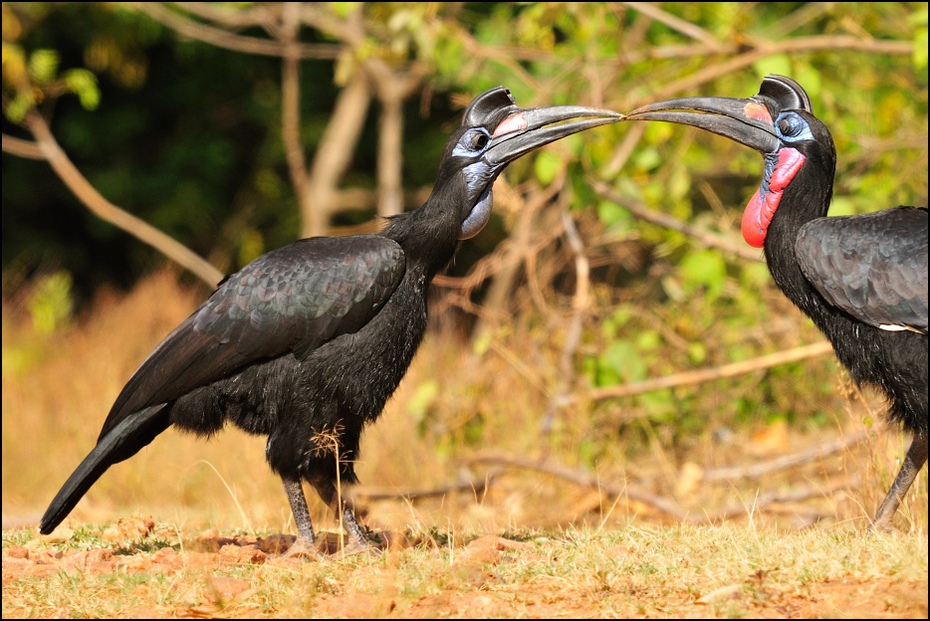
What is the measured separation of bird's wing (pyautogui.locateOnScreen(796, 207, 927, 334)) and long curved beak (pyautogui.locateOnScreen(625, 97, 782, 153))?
0.50m

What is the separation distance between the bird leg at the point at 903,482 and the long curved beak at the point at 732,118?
1331 millimetres

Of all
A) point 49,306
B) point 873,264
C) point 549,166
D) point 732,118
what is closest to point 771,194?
point 732,118

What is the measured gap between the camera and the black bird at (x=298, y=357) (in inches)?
183

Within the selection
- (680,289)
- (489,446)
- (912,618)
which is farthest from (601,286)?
(912,618)

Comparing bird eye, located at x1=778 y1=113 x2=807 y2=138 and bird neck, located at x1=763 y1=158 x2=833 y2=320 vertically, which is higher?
bird eye, located at x1=778 y1=113 x2=807 y2=138

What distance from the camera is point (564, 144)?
7.19 metres

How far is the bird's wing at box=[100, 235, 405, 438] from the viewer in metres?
4.65

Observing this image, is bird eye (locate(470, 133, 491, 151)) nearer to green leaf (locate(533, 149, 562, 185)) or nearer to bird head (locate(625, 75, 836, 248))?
bird head (locate(625, 75, 836, 248))

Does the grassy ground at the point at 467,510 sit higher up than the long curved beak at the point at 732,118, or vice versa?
the long curved beak at the point at 732,118

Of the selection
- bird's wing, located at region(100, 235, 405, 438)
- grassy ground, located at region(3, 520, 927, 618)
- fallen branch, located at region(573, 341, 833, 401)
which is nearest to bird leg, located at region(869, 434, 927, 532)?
grassy ground, located at region(3, 520, 927, 618)

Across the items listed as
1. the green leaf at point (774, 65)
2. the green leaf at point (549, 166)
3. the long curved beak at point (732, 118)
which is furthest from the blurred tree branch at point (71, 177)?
the long curved beak at point (732, 118)

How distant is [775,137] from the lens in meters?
4.78

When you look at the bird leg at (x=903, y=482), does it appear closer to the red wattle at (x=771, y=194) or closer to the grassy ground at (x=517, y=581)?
the grassy ground at (x=517, y=581)

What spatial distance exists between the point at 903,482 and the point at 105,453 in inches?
126
